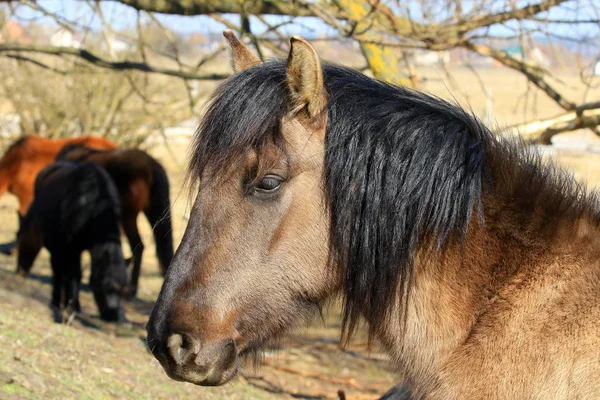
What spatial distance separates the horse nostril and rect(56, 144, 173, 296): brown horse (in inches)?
298

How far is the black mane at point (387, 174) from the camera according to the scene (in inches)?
101

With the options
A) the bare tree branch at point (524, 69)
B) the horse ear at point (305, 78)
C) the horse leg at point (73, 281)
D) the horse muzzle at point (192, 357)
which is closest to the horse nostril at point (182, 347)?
the horse muzzle at point (192, 357)

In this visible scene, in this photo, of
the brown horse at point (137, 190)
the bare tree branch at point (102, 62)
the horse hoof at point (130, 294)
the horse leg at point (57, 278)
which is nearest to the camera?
the bare tree branch at point (102, 62)

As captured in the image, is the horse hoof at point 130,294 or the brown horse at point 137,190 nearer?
the horse hoof at point 130,294

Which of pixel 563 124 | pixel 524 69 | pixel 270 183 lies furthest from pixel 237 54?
pixel 524 69

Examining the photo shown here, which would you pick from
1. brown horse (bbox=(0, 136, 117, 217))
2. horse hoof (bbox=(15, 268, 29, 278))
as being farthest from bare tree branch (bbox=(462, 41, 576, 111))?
brown horse (bbox=(0, 136, 117, 217))

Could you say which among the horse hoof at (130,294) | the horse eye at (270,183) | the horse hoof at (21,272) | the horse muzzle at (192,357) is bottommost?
the horse hoof at (130,294)

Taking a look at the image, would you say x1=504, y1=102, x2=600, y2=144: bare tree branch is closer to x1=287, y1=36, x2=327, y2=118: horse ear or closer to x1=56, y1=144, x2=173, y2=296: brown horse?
x1=287, y1=36, x2=327, y2=118: horse ear

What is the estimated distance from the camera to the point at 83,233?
26.6ft

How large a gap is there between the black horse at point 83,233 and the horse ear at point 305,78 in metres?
5.74

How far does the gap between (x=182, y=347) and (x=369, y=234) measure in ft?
2.57

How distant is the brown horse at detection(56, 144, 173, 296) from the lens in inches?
398

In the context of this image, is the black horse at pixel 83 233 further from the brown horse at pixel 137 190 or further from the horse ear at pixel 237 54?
the horse ear at pixel 237 54

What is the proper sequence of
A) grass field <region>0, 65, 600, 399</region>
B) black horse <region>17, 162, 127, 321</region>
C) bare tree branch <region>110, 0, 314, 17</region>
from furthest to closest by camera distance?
1. black horse <region>17, 162, 127, 321</region>
2. bare tree branch <region>110, 0, 314, 17</region>
3. grass field <region>0, 65, 600, 399</region>
